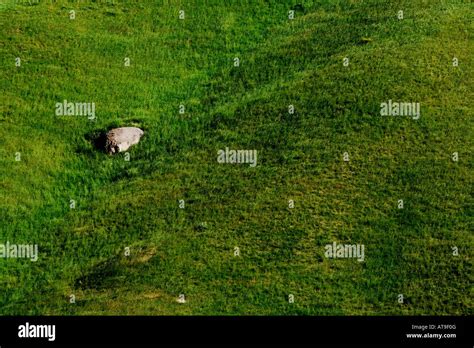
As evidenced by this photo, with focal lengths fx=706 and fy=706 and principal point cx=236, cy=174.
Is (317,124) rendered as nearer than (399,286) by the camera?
No

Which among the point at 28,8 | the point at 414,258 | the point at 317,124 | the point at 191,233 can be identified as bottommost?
the point at 414,258

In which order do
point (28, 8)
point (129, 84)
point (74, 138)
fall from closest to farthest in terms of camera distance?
point (74, 138)
point (129, 84)
point (28, 8)

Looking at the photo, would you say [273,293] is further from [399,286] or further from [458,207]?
[458,207]

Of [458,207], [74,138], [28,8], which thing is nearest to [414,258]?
[458,207]

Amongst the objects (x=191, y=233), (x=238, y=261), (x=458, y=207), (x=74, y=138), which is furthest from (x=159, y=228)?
(x=458, y=207)

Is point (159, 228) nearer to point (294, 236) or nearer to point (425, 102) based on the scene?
point (294, 236)

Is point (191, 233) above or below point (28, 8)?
below
